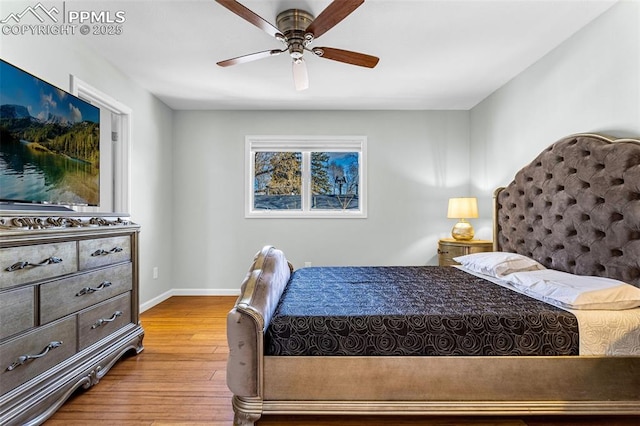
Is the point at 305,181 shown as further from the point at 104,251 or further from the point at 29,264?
the point at 29,264

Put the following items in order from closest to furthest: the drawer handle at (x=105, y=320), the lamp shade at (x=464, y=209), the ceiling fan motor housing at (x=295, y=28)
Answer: the drawer handle at (x=105, y=320) → the ceiling fan motor housing at (x=295, y=28) → the lamp shade at (x=464, y=209)

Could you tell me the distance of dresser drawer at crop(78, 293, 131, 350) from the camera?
6.33 feet

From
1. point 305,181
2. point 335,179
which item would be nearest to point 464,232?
point 335,179

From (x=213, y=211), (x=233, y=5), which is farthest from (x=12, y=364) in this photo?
(x=213, y=211)

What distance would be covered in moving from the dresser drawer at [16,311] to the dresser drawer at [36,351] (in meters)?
0.05

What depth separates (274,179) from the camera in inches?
172

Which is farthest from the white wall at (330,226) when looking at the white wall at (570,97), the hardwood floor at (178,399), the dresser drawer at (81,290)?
the dresser drawer at (81,290)

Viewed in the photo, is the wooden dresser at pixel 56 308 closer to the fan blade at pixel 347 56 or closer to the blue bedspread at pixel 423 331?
the blue bedspread at pixel 423 331

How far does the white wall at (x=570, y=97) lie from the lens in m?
2.01

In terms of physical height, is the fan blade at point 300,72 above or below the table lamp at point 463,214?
above

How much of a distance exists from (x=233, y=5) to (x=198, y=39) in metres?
1.00

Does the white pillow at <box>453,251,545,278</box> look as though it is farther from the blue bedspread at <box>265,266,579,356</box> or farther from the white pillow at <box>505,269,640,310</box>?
the blue bedspread at <box>265,266,579,356</box>

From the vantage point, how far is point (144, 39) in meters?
2.55

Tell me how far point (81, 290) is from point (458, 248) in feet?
10.7
